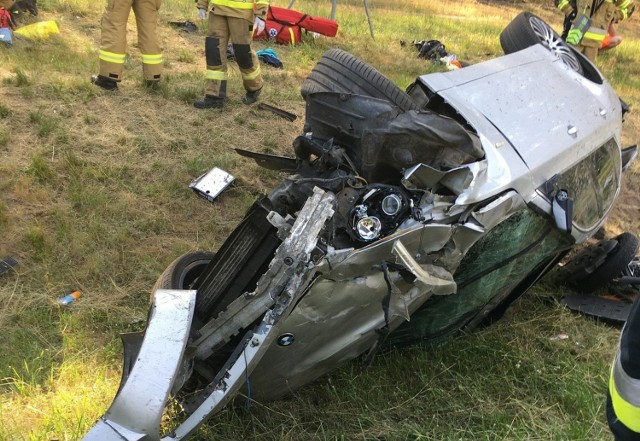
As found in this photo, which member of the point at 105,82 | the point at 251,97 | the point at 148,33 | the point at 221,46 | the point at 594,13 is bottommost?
the point at 251,97

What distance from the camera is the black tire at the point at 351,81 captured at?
96.1 inches

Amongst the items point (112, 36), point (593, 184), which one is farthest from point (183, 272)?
point (112, 36)

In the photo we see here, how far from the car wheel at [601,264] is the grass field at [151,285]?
16 centimetres

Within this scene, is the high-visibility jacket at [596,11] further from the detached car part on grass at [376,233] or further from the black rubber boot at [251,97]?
the detached car part on grass at [376,233]

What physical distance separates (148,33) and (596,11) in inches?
205

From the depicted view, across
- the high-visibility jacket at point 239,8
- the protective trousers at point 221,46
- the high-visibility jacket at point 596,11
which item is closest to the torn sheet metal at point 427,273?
the protective trousers at point 221,46

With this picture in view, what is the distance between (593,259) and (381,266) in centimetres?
220

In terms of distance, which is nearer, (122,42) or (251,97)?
(122,42)

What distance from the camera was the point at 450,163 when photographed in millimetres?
2193

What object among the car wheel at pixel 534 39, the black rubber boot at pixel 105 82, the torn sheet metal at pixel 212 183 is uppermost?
the car wheel at pixel 534 39

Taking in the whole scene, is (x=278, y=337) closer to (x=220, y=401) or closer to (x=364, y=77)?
(x=220, y=401)

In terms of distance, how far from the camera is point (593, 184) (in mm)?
2773

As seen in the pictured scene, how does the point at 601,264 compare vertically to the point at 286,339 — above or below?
below

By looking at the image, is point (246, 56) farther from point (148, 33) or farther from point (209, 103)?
point (148, 33)
